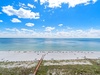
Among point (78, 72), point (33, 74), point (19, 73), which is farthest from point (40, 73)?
point (78, 72)

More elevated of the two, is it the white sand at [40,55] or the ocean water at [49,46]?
the white sand at [40,55]

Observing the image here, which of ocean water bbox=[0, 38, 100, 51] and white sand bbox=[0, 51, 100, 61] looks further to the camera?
ocean water bbox=[0, 38, 100, 51]

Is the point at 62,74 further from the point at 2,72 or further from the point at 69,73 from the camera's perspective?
the point at 2,72

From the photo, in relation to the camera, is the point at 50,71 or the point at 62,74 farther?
the point at 50,71

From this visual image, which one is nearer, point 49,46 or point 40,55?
point 40,55

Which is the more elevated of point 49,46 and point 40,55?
point 40,55

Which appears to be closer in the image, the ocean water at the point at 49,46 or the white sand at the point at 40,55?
the white sand at the point at 40,55

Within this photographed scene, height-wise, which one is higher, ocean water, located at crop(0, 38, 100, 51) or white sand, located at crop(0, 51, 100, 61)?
white sand, located at crop(0, 51, 100, 61)

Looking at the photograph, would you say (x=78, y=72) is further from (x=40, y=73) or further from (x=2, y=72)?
(x=2, y=72)

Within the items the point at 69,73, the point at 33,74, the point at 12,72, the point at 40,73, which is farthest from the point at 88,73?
the point at 12,72
